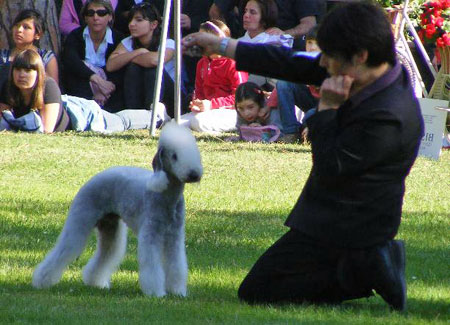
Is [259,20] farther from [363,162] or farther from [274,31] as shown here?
[363,162]

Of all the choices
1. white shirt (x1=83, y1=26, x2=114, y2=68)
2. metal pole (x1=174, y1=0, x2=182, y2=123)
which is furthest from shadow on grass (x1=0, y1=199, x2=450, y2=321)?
white shirt (x1=83, y1=26, x2=114, y2=68)

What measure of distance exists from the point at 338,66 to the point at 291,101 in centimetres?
717

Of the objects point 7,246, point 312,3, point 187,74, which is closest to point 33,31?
point 187,74

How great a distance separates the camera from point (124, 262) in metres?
6.01

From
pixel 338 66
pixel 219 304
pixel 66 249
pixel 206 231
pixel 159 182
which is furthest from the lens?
pixel 206 231

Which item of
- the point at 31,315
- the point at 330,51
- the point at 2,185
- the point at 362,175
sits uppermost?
the point at 330,51

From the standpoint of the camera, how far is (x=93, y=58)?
1414 cm

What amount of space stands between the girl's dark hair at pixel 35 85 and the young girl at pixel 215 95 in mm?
1810

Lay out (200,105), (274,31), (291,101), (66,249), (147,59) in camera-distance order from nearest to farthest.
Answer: (66,249) < (291,101) < (200,105) < (274,31) < (147,59)

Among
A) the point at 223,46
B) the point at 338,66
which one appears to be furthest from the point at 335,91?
the point at 223,46

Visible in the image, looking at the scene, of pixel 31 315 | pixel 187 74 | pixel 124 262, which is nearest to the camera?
pixel 31 315

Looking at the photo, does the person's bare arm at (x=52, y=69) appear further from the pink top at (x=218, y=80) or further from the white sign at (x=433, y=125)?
the white sign at (x=433, y=125)

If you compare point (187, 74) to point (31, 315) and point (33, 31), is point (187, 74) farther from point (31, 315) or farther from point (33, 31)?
point (31, 315)

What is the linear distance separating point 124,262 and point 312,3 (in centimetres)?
827
